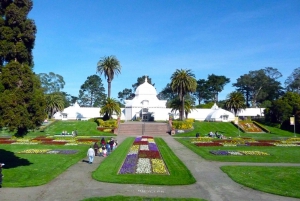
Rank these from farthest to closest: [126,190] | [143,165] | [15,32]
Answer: [143,165], [15,32], [126,190]

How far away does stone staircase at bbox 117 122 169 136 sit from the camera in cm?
5875

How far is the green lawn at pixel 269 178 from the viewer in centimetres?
1559

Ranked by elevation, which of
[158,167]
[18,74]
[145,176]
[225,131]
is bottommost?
[145,176]

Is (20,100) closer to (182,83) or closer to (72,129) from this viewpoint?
(72,129)

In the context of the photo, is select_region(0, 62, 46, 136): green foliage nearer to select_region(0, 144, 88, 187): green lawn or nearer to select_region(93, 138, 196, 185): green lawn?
select_region(0, 144, 88, 187): green lawn

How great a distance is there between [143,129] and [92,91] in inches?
3976

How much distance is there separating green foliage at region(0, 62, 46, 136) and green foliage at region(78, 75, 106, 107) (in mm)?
134649

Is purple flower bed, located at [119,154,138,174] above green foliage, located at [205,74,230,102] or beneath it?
beneath

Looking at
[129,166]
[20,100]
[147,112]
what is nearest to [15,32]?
[20,100]

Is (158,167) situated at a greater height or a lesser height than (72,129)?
lesser

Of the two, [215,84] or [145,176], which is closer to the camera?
[145,176]

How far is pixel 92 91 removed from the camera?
15812 cm

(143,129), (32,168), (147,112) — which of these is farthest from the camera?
(147,112)

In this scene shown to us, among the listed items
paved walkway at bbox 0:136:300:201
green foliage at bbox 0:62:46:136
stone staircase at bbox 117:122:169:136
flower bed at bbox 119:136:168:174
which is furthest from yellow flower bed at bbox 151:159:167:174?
stone staircase at bbox 117:122:169:136
